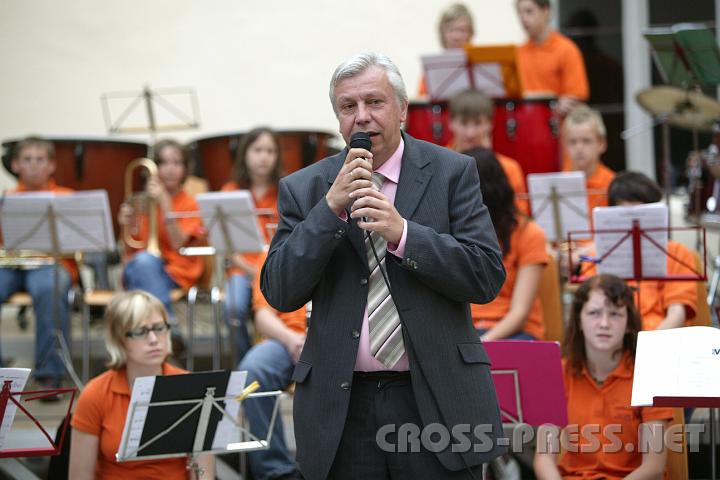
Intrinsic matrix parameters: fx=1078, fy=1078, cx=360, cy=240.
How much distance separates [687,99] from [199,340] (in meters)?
3.09

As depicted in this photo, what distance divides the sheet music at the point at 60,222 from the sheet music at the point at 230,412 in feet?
6.92

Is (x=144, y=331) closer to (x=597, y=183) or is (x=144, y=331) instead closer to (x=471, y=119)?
(x=471, y=119)

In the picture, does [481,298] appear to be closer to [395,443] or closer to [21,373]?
[395,443]

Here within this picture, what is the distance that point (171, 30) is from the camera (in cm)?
829

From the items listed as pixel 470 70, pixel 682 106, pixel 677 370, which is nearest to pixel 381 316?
pixel 677 370

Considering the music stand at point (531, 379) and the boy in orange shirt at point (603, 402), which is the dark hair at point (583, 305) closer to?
the boy in orange shirt at point (603, 402)

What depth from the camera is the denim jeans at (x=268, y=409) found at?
4488mm

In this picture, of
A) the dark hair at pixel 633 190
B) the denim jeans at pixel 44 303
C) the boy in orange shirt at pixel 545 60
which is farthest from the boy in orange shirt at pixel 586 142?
the denim jeans at pixel 44 303

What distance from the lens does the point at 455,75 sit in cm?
646

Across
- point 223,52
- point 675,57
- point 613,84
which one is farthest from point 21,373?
point 613,84

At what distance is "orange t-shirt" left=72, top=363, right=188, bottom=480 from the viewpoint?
151 inches

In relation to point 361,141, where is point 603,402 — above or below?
below

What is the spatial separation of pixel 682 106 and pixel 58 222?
136 inches

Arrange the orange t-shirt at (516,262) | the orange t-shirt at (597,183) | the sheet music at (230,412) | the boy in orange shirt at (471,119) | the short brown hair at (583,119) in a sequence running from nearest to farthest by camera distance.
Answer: the sheet music at (230,412) → the orange t-shirt at (516,262) → the boy in orange shirt at (471,119) → the orange t-shirt at (597,183) → the short brown hair at (583,119)
